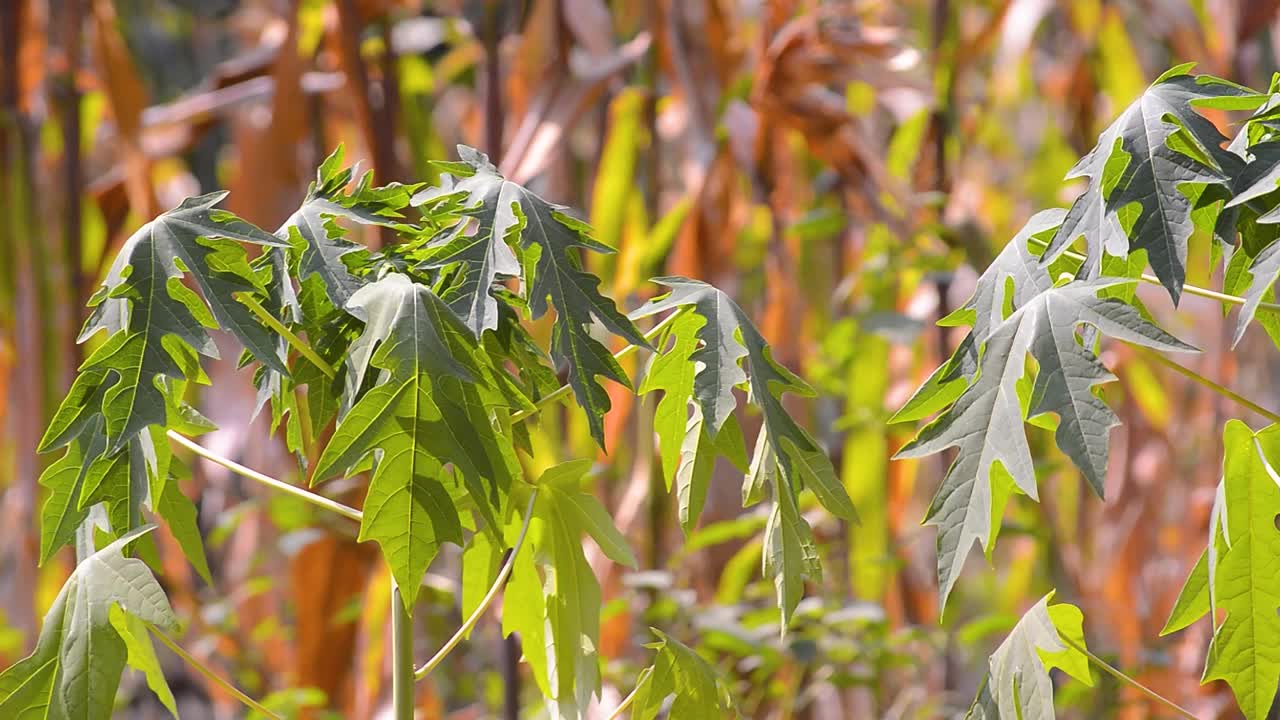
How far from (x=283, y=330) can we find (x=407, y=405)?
6cm

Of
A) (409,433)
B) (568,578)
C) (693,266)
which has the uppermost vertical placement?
(409,433)

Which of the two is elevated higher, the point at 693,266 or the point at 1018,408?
the point at 1018,408

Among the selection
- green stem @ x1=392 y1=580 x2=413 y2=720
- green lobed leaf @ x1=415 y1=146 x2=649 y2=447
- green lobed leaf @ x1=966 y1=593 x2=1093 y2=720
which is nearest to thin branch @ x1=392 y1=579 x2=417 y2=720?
green stem @ x1=392 y1=580 x2=413 y2=720

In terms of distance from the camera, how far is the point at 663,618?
1021 mm

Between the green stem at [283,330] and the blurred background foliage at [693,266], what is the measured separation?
18.4 inches

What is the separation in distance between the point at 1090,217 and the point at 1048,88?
65.1 inches

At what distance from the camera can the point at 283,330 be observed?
0.44 metres

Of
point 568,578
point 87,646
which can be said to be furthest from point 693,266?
point 87,646

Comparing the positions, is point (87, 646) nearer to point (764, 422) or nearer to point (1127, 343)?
point (764, 422)

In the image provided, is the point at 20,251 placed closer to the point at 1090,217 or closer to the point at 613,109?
the point at 613,109

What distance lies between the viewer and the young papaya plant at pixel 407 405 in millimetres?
417

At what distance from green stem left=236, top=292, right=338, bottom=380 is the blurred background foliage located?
1.54 feet

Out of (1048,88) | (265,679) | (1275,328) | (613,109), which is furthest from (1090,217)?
(1048,88)

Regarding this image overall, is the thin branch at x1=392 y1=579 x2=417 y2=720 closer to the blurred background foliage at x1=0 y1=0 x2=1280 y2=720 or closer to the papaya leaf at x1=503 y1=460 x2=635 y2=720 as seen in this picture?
the papaya leaf at x1=503 y1=460 x2=635 y2=720
